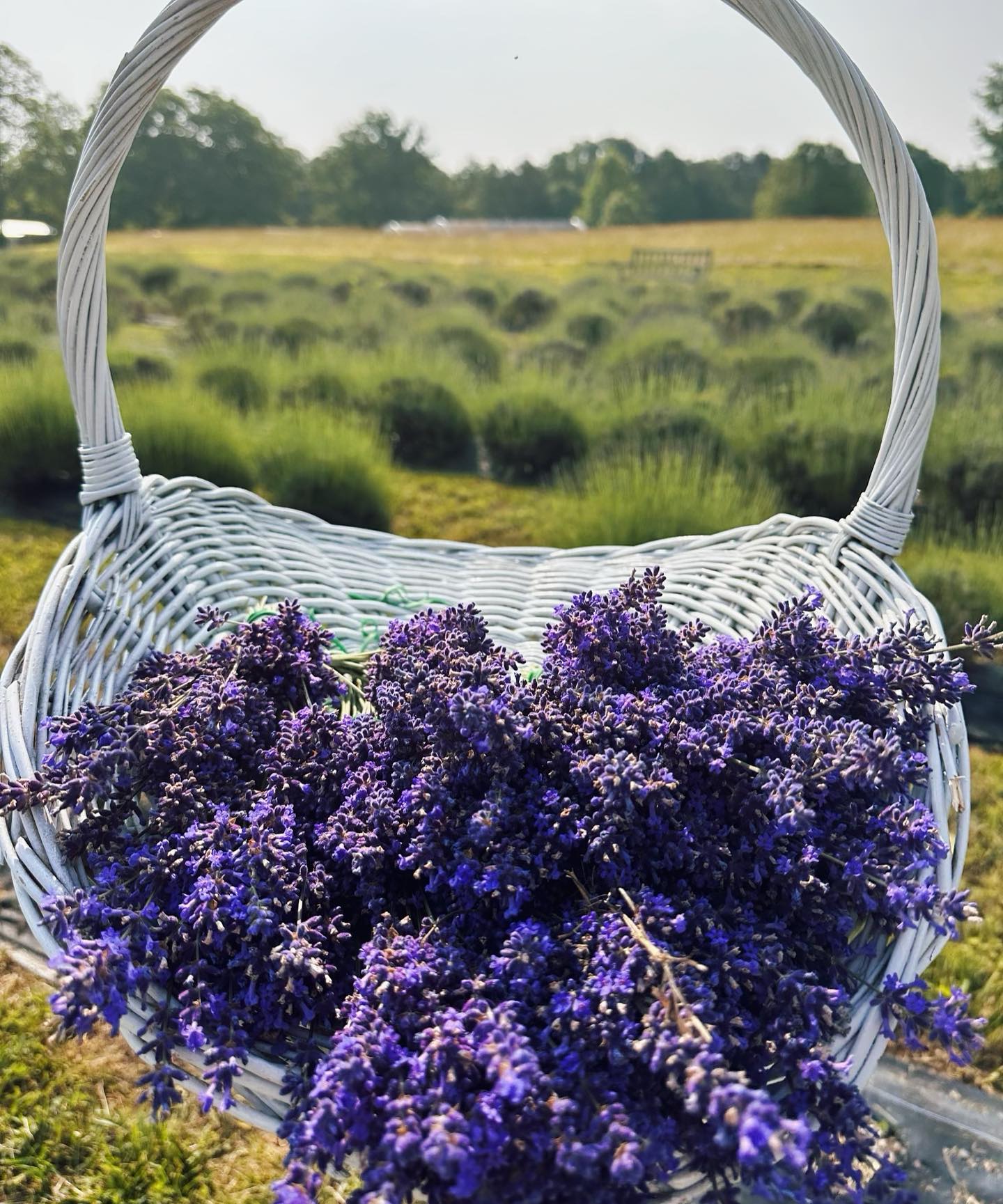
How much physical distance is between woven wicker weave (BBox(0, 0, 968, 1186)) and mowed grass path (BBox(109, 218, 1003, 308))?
10.6ft

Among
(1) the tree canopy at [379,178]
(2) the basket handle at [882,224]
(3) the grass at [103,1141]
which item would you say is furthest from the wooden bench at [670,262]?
(3) the grass at [103,1141]

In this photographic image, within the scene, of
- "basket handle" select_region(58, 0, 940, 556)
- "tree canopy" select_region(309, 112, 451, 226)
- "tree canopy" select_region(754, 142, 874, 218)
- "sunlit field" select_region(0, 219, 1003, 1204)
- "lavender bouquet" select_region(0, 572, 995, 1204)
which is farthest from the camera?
"tree canopy" select_region(309, 112, 451, 226)

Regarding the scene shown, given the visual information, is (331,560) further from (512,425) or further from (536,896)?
(512,425)

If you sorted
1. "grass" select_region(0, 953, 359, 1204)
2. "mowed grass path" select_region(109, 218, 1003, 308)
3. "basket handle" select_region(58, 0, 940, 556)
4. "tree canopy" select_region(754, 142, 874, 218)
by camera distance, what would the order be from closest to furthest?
"basket handle" select_region(58, 0, 940, 556)
"grass" select_region(0, 953, 359, 1204)
"mowed grass path" select_region(109, 218, 1003, 308)
"tree canopy" select_region(754, 142, 874, 218)

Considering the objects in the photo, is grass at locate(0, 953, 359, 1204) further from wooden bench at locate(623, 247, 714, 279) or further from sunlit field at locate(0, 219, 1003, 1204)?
wooden bench at locate(623, 247, 714, 279)

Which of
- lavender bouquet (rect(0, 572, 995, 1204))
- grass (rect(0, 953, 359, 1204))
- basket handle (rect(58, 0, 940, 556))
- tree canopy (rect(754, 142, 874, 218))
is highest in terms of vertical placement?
tree canopy (rect(754, 142, 874, 218))

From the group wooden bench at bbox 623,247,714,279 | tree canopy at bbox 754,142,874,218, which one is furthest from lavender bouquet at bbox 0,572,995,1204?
wooden bench at bbox 623,247,714,279

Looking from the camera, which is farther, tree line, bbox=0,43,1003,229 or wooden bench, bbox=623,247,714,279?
wooden bench, bbox=623,247,714,279

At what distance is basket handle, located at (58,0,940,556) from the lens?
101 centimetres

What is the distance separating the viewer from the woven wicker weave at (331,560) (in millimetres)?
902

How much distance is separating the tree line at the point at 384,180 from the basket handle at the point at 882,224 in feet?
6.46

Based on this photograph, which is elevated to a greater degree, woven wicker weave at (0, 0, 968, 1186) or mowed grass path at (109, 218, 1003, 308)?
mowed grass path at (109, 218, 1003, 308)

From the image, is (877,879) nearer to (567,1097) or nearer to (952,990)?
(952,990)

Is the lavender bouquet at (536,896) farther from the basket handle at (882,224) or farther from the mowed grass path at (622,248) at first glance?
the mowed grass path at (622,248)
